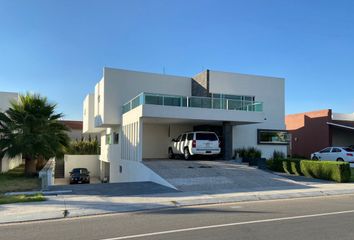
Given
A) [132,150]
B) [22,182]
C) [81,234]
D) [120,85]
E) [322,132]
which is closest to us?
[81,234]

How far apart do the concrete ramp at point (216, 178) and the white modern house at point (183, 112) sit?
3157 millimetres

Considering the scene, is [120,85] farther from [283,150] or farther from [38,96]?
[283,150]

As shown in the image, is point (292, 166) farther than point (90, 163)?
No

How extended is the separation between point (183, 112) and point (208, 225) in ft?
50.3

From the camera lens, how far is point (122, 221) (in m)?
9.56

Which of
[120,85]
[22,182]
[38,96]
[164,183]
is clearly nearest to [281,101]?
[120,85]

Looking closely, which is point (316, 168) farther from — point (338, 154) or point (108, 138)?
point (108, 138)

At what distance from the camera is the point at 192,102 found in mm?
24094

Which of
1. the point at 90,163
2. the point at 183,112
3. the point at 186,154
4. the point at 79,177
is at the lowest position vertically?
the point at 79,177

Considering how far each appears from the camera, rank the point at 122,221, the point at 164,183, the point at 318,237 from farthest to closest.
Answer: the point at 164,183, the point at 122,221, the point at 318,237

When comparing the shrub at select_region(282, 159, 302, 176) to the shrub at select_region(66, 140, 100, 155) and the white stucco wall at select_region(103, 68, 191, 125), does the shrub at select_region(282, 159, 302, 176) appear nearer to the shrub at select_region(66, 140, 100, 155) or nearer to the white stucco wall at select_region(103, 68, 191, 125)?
the white stucco wall at select_region(103, 68, 191, 125)

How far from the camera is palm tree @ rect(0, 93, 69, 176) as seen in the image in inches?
895

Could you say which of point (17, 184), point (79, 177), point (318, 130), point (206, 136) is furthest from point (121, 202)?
point (318, 130)

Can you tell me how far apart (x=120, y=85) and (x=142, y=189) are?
13755 millimetres
